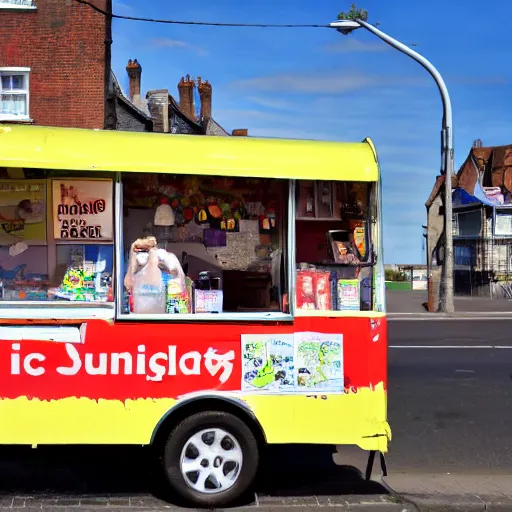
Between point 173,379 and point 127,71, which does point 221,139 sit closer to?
point 173,379

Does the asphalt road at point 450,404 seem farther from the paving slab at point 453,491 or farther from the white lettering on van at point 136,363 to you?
the white lettering on van at point 136,363

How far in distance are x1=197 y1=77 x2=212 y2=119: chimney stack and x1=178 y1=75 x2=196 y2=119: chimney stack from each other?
2.61 ft

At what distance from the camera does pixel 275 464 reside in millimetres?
6258

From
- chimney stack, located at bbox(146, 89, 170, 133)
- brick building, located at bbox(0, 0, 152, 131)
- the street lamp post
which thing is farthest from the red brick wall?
chimney stack, located at bbox(146, 89, 170, 133)

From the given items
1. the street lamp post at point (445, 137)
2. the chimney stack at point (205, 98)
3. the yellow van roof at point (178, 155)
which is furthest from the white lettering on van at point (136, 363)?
the chimney stack at point (205, 98)

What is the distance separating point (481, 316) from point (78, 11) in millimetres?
14133

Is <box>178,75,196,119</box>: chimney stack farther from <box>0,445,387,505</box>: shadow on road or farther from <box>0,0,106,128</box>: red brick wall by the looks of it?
<box>0,445,387,505</box>: shadow on road

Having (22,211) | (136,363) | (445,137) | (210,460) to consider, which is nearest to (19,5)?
(445,137)

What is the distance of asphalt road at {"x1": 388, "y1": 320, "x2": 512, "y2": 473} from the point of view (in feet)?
21.8

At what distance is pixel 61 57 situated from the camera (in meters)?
21.5

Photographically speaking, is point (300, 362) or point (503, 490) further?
point (503, 490)

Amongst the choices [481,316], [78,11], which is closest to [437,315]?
[481,316]

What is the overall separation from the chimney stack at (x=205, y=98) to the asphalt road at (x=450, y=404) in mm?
30956

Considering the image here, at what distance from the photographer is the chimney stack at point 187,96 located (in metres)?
41.3
